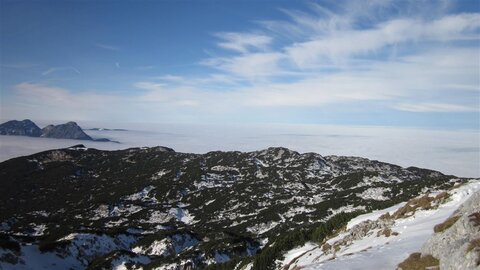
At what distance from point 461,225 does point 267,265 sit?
154 ft

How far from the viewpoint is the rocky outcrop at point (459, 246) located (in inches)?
744

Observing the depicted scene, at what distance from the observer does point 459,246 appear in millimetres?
21828

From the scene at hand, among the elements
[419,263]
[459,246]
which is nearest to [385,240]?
[419,263]

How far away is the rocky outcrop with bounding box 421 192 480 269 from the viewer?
18.9 m

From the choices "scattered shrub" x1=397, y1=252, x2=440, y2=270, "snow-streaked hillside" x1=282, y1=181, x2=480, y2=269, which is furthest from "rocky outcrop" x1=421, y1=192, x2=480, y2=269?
"snow-streaked hillside" x1=282, y1=181, x2=480, y2=269

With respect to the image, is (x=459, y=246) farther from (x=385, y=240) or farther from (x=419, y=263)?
(x=385, y=240)

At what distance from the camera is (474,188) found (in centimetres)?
5084

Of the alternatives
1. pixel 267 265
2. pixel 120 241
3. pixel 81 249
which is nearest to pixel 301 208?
pixel 120 241

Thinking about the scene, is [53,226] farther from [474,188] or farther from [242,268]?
[474,188]

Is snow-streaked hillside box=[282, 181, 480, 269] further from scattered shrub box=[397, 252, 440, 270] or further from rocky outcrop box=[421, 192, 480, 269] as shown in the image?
rocky outcrop box=[421, 192, 480, 269]

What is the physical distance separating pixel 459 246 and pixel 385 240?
18423 mm

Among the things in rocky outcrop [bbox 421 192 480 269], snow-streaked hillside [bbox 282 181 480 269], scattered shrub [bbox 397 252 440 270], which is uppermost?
rocky outcrop [bbox 421 192 480 269]

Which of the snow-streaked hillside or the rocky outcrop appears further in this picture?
the snow-streaked hillside

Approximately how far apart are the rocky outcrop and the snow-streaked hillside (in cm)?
453
